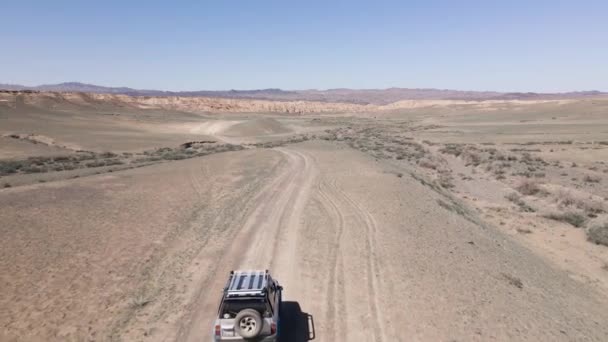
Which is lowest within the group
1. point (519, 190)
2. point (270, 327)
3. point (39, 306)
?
point (519, 190)

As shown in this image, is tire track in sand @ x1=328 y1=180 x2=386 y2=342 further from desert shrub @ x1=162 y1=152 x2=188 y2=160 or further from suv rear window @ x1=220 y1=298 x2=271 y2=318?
desert shrub @ x1=162 y1=152 x2=188 y2=160

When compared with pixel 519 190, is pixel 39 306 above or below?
above

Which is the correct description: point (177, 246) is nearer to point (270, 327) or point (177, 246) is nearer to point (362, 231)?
point (362, 231)

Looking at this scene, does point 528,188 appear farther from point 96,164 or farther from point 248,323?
point 96,164

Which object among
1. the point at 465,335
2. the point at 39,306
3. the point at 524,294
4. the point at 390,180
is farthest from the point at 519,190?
the point at 39,306

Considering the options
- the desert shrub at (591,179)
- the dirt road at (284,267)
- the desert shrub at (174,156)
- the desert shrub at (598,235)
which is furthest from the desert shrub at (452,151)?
the desert shrub at (174,156)

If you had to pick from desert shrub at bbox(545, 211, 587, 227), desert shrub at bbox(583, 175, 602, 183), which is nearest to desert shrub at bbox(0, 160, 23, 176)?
desert shrub at bbox(545, 211, 587, 227)
